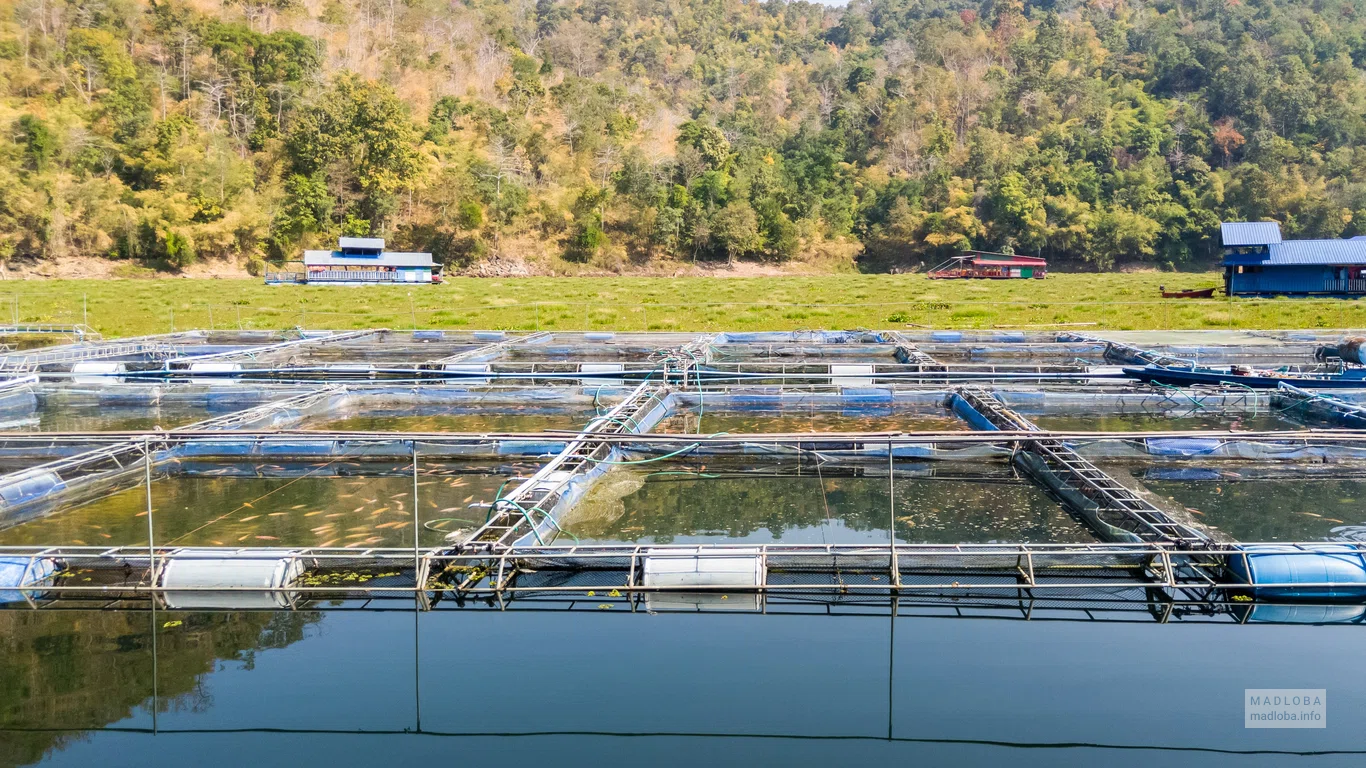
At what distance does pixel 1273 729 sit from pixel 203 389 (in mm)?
14144

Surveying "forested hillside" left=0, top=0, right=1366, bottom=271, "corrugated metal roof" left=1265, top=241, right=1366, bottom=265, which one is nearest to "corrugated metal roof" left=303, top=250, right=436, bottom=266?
"forested hillside" left=0, top=0, right=1366, bottom=271

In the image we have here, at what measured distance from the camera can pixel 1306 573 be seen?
692 centimetres

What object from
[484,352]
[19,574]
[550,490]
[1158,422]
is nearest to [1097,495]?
[550,490]

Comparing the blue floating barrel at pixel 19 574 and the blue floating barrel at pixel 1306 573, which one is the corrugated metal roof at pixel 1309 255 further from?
the blue floating barrel at pixel 19 574

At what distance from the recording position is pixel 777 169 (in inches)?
3553

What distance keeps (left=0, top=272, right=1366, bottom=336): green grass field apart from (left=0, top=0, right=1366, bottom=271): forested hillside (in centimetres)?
2895

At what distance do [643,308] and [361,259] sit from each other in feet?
114

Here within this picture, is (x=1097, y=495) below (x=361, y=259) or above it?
below

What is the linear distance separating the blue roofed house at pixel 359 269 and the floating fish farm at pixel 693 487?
127 ft

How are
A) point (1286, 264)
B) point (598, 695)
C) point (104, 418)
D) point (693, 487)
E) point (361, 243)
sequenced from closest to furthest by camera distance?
point (598, 695), point (693, 487), point (104, 418), point (1286, 264), point (361, 243)

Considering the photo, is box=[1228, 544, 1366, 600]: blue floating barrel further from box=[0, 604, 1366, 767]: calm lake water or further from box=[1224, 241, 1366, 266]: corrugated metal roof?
box=[1224, 241, 1366, 266]: corrugated metal roof

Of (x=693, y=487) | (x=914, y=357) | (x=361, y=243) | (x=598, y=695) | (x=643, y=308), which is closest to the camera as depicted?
(x=598, y=695)

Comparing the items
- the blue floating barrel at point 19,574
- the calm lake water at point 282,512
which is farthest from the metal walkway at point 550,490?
the blue floating barrel at point 19,574

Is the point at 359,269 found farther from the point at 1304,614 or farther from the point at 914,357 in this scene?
the point at 1304,614
